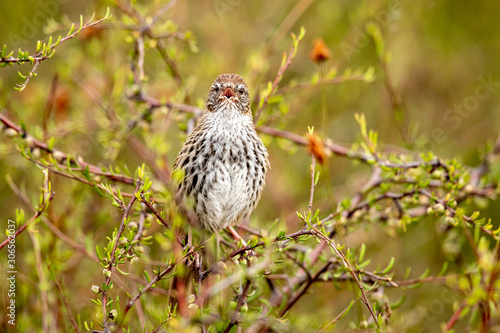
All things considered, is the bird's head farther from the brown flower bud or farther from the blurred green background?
the brown flower bud

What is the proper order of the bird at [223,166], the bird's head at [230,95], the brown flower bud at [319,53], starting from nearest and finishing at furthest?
1. the brown flower bud at [319,53]
2. the bird at [223,166]
3. the bird's head at [230,95]

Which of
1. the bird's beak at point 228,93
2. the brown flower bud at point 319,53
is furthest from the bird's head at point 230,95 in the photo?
the brown flower bud at point 319,53

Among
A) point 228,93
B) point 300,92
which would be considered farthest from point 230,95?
point 300,92

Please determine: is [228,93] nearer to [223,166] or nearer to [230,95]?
[230,95]

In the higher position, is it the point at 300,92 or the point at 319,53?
the point at 300,92

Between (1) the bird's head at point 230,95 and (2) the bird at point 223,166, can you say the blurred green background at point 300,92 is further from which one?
(2) the bird at point 223,166

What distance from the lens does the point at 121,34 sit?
17.2 feet

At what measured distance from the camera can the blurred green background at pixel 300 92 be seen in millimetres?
4871

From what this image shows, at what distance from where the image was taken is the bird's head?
4.07m

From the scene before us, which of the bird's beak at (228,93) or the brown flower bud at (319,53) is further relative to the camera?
the bird's beak at (228,93)

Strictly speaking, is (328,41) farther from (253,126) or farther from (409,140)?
(253,126)

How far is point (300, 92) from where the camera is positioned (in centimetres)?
584

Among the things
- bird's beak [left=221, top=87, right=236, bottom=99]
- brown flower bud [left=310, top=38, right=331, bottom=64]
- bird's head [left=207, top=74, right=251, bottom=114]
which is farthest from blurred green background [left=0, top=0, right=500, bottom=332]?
brown flower bud [left=310, top=38, right=331, bottom=64]

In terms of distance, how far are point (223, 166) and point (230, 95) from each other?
0.58 metres
